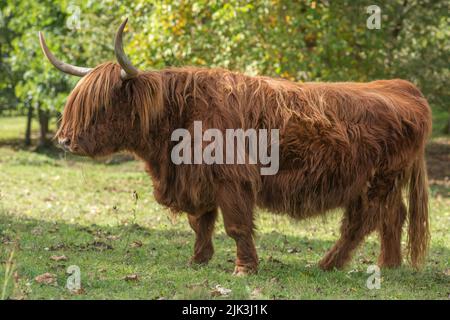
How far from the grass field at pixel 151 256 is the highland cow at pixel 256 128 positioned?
451 mm

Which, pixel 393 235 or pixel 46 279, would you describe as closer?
pixel 46 279

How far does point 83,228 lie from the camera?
8594mm

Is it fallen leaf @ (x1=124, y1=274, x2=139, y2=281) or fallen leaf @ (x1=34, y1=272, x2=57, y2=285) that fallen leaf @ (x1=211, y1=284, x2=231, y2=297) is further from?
fallen leaf @ (x1=34, y1=272, x2=57, y2=285)

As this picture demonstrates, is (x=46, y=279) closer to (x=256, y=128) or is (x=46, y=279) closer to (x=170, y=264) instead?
(x=170, y=264)

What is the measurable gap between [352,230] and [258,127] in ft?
4.25

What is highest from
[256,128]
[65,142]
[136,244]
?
[256,128]

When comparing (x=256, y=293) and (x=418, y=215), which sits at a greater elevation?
(x=418, y=215)

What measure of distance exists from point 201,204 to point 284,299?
130 cm

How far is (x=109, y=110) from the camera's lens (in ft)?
20.0

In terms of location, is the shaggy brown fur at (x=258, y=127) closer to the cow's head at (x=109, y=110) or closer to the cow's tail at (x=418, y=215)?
the cow's head at (x=109, y=110)

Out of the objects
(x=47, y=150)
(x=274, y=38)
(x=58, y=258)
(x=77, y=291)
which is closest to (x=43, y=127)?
(x=47, y=150)

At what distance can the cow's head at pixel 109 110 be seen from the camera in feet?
19.9

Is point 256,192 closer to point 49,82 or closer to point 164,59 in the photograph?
point 164,59

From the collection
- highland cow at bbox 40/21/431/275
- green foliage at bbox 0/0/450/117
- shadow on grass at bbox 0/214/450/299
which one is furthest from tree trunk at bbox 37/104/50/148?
highland cow at bbox 40/21/431/275
